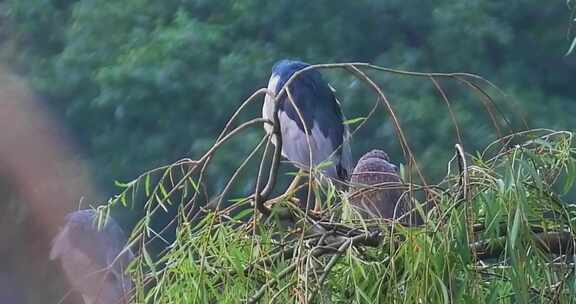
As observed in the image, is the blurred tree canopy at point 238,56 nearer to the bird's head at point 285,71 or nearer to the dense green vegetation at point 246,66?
the dense green vegetation at point 246,66

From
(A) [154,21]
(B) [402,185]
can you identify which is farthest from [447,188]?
(A) [154,21]

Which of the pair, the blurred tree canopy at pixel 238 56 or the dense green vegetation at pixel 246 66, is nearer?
the dense green vegetation at pixel 246 66

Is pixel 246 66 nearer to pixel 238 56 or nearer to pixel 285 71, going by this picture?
pixel 238 56

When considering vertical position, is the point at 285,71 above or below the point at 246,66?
above

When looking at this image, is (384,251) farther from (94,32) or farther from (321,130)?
(94,32)

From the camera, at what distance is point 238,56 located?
226 inches

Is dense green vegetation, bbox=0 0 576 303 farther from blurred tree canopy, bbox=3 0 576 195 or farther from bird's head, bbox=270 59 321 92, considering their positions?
bird's head, bbox=270 59 321 92

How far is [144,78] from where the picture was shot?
573 centimetres

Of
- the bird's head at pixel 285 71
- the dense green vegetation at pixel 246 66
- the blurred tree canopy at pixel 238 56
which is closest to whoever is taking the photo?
the bird's head at pixel 285 71

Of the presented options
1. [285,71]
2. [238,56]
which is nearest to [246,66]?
[238,56]

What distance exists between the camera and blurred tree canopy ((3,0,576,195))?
A: 18.7ft

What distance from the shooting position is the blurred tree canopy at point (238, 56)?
224 inches

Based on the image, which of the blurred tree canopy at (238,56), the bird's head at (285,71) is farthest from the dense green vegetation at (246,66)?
the bird's head at (285,71)

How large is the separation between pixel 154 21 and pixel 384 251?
453 cm
